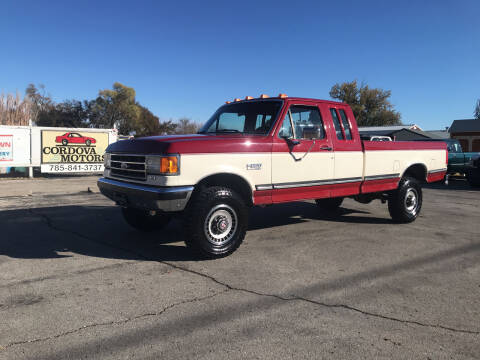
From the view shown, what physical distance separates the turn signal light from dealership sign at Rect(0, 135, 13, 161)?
47.0 feet

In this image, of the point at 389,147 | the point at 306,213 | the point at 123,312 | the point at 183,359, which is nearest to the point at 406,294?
the point at 183,359

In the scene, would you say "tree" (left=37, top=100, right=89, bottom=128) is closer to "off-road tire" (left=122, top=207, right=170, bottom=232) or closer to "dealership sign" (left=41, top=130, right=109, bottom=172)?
"dealership sign" (left=41, top=130, right=109, bottom=172)

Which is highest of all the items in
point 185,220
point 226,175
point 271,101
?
point 271,101

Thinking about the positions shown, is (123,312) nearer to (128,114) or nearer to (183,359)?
(183,359)

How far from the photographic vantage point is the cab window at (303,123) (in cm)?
573

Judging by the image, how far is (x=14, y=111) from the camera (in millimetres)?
33750

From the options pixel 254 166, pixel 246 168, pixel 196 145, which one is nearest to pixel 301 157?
pixel 254 166

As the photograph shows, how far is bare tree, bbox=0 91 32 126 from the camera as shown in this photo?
3328 centimetres

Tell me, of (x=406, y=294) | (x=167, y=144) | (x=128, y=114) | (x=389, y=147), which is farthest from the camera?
(x=128, y=114)

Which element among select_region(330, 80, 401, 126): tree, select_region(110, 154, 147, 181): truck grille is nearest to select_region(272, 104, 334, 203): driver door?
select_region(110, 154, 147, 181): truck grille

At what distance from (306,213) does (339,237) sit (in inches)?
88.5

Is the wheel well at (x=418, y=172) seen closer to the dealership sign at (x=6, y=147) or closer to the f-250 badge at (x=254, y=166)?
the f-250 badge at (x=254, y=166)

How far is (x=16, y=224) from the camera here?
282 inches

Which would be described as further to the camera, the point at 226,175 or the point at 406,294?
the point at 226,175
